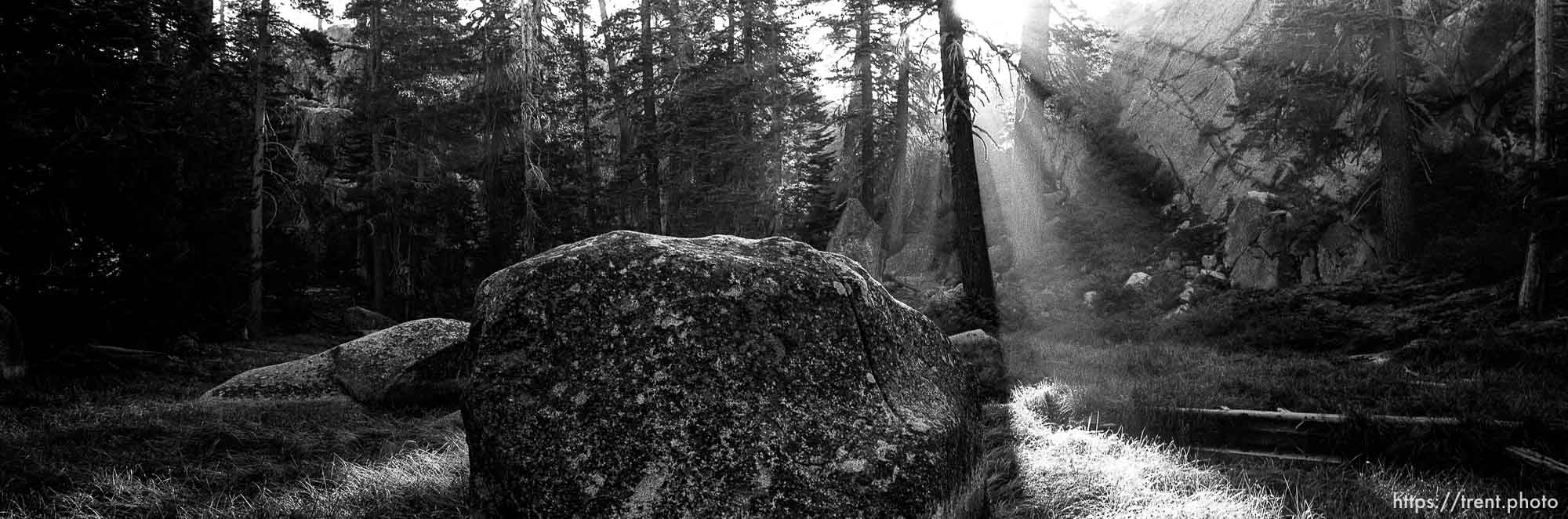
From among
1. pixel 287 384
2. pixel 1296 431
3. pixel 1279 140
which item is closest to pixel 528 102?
pixel 287 384

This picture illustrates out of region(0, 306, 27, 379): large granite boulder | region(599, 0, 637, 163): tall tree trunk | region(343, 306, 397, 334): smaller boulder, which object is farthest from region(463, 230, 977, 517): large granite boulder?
region(599, 0, 637, 163): tall tree trunk

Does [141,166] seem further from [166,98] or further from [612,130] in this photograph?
[612,130]

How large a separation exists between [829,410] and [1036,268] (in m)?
16.2

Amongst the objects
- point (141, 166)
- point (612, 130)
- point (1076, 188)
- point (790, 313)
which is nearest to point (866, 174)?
point (1076, 188)

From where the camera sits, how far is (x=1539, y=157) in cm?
918

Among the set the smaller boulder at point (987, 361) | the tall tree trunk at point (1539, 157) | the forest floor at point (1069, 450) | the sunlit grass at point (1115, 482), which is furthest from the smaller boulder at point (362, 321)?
the tall tree trunk at point (1539, 157)

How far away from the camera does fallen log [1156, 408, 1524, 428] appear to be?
4.95 metres

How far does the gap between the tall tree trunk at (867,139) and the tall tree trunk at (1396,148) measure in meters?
13.7

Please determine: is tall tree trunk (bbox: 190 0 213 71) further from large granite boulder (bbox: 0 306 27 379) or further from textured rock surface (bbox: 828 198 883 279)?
textured rock surface (bbox: 828 198 883 279)

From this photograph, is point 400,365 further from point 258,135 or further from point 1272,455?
point 258,135

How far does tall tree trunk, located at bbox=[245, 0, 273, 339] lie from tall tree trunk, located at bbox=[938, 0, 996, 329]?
53.5 ft

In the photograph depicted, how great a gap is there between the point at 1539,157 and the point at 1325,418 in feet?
23.1

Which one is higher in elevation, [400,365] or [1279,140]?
[1279,140]

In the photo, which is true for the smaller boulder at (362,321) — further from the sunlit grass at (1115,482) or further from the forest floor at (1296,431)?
the sunlit grass at (1115,482)
